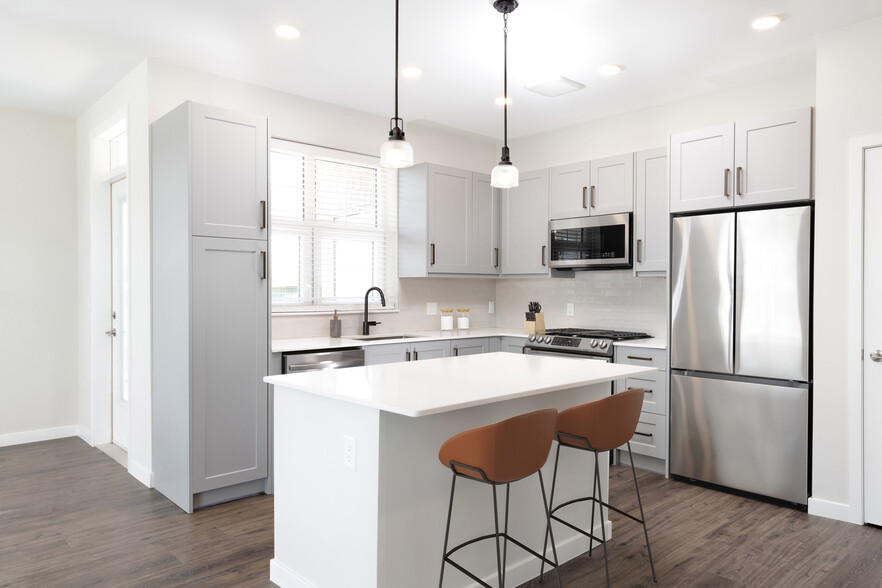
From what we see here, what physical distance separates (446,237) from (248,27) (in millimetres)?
2401

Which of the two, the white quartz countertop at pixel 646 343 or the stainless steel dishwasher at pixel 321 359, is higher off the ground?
the white quartz countertop at pixel 646 343

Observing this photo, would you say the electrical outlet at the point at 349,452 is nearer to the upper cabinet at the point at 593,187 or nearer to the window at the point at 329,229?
the window at the point at 329,229

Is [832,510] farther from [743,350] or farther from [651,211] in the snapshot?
[651,211]

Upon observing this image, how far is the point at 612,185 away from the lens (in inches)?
186

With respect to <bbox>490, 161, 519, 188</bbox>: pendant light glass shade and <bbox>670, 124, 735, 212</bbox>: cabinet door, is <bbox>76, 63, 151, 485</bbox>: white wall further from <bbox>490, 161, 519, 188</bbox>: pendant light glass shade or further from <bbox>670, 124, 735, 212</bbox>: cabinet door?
<bbox>670, 124, 735, 212</bbox>: cabinet door

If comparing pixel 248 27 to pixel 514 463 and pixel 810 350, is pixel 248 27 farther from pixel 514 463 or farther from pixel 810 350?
pixel 810 350

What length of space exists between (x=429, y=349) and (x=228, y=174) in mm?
2028

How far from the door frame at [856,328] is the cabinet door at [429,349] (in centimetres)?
273

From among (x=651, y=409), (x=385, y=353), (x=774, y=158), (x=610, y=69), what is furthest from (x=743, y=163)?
(x=385, y=353)

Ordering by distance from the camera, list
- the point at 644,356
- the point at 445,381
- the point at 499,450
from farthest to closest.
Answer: the point at 644,356 → the point at 445,381 → the point at 499,450

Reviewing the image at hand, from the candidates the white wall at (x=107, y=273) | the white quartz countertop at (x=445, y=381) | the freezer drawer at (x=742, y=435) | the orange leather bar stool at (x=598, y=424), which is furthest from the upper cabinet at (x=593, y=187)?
the white wall at (x=107, y=273)

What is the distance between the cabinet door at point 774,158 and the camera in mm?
3457

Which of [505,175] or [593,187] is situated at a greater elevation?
[593,187]

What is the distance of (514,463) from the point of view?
2.07 metres
